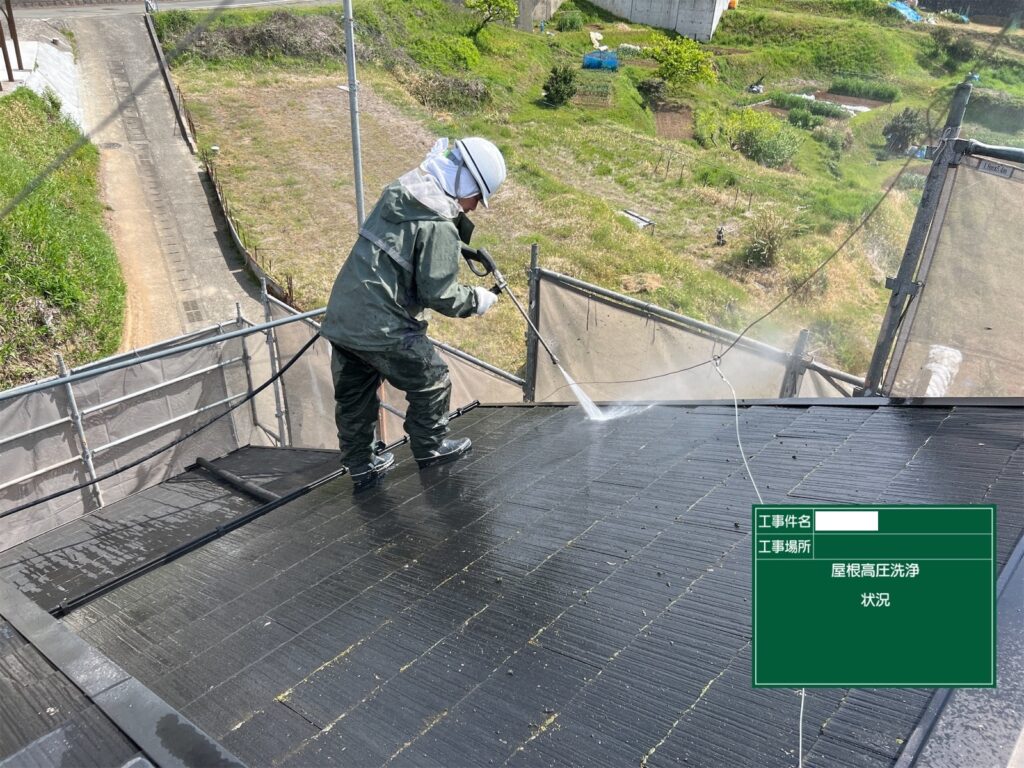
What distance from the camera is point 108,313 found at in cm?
1198

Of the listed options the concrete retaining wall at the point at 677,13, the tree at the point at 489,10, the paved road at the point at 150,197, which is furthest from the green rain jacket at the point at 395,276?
the concrete retaining wall at the point at 677,13

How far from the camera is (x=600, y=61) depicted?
141ft

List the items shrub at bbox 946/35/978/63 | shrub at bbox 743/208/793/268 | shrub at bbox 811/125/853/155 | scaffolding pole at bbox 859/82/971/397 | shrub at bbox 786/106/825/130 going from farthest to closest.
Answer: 1. shrub at bbox 946/35/978/63
2. shrub at bbox 786/106/825/130
3. shrub at bbox 811/125/853/155
4. shrub at bbox 743/208/793/268
5. scaffolding pole at bbox 859/82/971/397

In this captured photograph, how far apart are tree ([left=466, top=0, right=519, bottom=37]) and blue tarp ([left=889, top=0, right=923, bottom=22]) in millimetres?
37964

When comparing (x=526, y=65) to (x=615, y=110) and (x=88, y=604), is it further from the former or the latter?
(x=88, y=604)

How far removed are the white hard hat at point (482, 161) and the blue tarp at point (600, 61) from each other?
142 ft

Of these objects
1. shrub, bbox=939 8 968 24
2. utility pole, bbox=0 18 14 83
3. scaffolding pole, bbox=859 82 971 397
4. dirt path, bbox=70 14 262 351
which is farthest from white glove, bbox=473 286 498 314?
shrub, bbox=939 8 968 24

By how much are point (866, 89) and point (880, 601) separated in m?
58.1

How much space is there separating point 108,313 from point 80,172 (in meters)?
7.57

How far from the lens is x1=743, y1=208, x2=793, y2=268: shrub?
19.3 metres

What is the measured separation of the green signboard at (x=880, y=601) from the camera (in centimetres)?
155

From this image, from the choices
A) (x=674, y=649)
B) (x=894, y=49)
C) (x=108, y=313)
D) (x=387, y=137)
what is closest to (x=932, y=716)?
(x=674, y=649)

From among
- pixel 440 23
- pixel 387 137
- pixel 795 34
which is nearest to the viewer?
pixel 387 137

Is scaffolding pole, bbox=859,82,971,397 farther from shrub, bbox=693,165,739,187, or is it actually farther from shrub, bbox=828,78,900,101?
shrub, bbox=828,78,900,101
